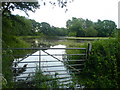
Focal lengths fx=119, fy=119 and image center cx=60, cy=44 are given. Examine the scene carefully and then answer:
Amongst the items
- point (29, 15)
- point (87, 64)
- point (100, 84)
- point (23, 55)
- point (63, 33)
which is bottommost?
point (100, 84)

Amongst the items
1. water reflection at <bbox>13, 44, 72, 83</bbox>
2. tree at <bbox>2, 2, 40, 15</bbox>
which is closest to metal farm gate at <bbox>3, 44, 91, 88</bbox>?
water reflection at <bbox>13, 44, 72, 83</bbox>

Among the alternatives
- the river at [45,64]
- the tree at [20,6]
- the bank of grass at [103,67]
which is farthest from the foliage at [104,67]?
the tree at [20,6]

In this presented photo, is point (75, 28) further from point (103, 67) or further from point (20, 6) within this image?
point (20, 6)

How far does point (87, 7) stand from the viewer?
2391 mm

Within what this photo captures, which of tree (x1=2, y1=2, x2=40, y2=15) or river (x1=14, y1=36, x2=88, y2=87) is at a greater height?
tree (x1=2, y1=2, x2=40, y2=15)

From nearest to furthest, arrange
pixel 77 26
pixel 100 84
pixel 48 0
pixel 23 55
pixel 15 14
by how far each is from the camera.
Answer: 1. pixel 100 84
2. pixel 48 0
3. pixel 77 26
4. pixel 23 55
5. pixel 15 14

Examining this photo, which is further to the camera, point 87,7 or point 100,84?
point 87,7

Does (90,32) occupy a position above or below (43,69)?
above

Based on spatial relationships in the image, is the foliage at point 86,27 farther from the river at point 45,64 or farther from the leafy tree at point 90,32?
the river at point 45,64

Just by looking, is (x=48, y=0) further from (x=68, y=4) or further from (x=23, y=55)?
(x=23, y=55)

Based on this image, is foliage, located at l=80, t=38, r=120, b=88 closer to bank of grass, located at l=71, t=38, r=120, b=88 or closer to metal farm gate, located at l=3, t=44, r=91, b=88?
bank of grass, located at l=71, t=38, r=120, b=88

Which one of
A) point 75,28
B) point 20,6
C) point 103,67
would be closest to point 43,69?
point 75,28

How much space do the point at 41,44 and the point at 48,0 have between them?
925mm

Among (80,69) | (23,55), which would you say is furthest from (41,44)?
(80,69)
